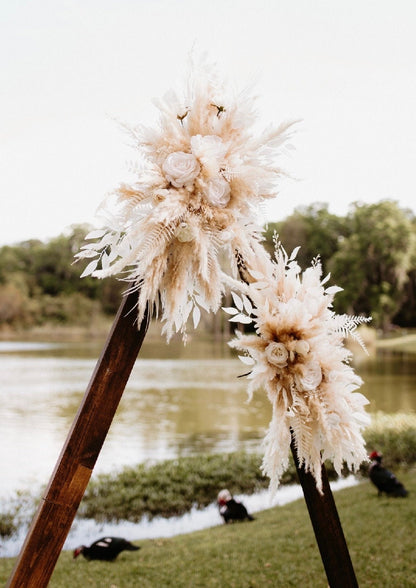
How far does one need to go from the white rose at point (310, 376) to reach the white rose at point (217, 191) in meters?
0.61

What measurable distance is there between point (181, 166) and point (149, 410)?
1348cm

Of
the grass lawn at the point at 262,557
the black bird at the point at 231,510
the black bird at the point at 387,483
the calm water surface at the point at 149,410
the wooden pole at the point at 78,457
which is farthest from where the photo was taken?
the calm water surface at the point at 149,410

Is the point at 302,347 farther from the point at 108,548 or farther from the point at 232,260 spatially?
the point at 108,548

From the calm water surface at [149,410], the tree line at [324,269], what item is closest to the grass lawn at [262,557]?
the calm water surface at [149,410]

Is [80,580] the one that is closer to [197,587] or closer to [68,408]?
[197,587]

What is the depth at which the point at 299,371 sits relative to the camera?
2164 mm

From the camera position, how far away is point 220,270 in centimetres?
209

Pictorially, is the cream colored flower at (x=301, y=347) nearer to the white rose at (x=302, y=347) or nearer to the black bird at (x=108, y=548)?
the white rose at (x=302, y=347)

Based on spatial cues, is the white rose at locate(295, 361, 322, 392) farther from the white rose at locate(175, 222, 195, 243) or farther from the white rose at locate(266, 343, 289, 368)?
the white rose at locate(175, 222, 195, 243)

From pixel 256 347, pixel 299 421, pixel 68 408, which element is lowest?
pixel 68 408

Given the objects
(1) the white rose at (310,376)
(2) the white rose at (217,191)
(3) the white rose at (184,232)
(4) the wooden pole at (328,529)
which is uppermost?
(2) the white rose at (217,191)

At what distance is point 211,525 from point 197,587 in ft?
8.13

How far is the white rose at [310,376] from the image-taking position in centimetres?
214

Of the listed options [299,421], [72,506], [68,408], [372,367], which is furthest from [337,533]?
[372,367]
